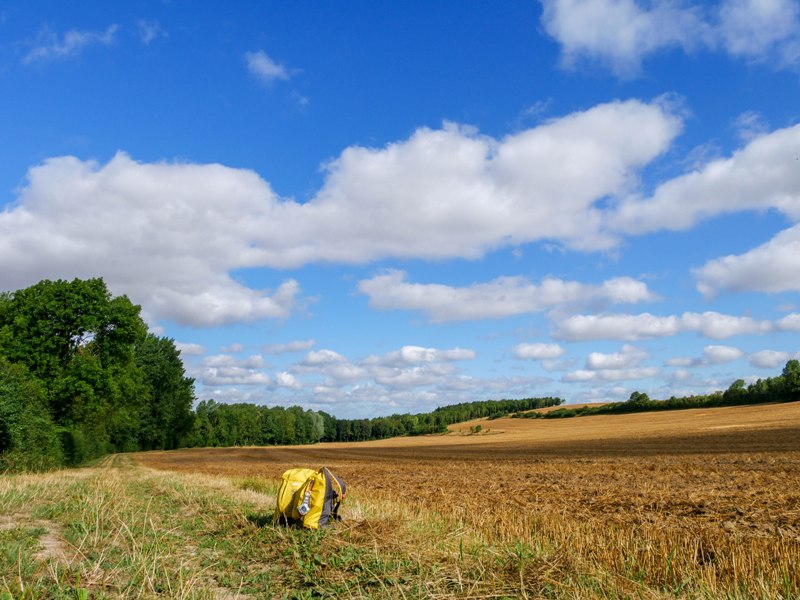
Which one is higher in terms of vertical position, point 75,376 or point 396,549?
point 75,376

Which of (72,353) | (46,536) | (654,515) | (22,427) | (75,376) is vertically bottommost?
(654,515)

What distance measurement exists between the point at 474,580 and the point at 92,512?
22.3ft

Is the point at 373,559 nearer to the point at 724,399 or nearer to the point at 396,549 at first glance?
the point at 396,549

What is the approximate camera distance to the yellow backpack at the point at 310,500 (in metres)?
8.50

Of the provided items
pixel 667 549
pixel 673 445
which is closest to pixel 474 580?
pixel 667 549

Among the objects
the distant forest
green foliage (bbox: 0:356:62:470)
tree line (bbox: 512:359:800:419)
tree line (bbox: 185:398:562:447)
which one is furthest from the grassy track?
tree line (bbox: 185:398:562:447)

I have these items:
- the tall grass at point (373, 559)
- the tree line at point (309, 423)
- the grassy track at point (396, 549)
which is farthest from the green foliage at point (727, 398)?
the tall grass at point (373, 559)

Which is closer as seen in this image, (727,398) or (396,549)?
(396,549)

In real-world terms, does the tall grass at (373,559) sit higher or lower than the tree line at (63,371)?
lower

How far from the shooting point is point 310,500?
860cm

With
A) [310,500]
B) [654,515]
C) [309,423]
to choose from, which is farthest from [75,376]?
[309,423]

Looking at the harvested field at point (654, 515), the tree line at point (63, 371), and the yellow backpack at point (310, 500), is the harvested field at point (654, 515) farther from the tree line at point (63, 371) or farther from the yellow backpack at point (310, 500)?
the tree line at point (63, 371)

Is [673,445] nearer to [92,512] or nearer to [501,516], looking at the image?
[501,516]

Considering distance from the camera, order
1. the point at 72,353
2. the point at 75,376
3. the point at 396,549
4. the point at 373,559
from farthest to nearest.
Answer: the point at 72,353 < the point at 75,376 < the point at 396,549 < the point at 373,559
